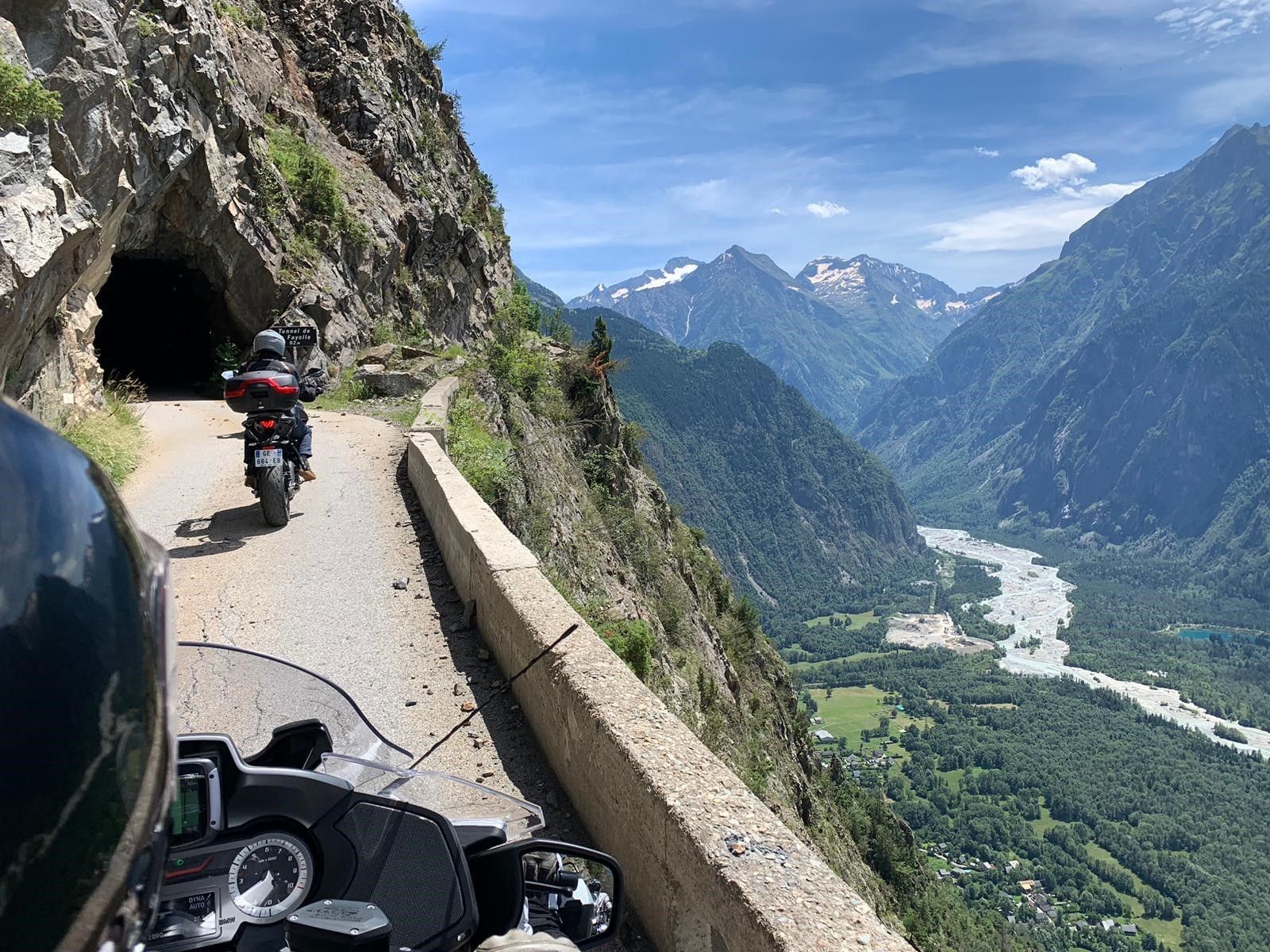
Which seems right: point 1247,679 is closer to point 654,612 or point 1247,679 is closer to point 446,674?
point 654,612

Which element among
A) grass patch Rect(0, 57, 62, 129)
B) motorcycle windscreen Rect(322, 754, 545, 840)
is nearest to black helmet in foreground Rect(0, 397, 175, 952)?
motorcycle windscreen Rect(322, 754, 545, 840)

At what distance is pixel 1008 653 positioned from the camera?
161 meters

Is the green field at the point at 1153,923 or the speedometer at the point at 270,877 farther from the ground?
the speedometer at the point at 270,877

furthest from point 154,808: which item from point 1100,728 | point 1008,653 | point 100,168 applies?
point 1008,653

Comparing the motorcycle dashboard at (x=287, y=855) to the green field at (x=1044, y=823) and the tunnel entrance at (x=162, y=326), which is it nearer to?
the tunnel entrance at (x=162, y=326)

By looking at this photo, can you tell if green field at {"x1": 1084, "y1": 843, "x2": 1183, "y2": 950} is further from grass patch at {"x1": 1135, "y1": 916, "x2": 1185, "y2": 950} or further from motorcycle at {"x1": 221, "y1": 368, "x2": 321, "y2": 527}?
motorcycle at {"x1": 221, "y1": 368, "x2": 321, "y2": 527}

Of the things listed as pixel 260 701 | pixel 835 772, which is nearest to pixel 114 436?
pixel 260 701

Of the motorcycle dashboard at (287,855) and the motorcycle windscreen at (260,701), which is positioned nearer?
the motorcycle dashboard at (287,855)

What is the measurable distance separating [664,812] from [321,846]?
129 cm

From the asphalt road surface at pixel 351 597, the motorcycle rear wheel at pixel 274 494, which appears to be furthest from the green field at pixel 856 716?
the motorcycle rear wheel at pixel 274 494

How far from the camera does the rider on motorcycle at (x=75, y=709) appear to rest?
36.1 inches

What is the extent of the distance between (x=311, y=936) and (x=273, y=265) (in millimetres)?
20099

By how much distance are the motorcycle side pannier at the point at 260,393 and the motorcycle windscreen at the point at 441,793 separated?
6705 mm

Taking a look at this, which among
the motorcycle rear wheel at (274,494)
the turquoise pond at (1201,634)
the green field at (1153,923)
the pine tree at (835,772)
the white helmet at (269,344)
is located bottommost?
the green field at (1153,923)
